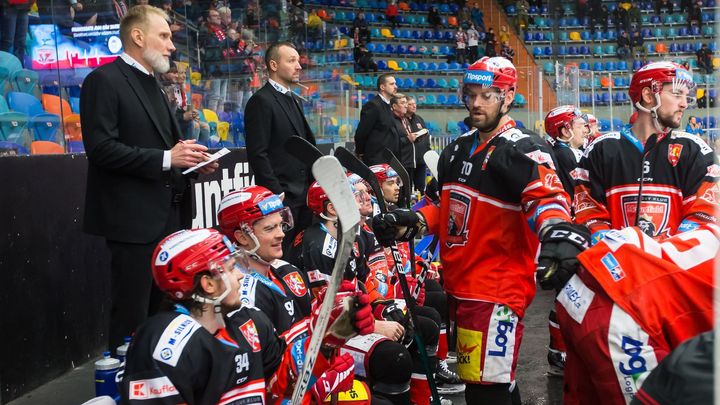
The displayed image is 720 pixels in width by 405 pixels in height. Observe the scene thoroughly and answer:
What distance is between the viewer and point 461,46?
19.3m

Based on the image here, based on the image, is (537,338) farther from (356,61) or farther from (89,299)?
(356,61)

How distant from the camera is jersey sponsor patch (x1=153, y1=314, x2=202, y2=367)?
223 centimetres

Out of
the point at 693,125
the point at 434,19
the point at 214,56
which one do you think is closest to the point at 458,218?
the point at 214,56

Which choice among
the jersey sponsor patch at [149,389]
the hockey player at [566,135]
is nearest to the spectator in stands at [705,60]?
the hockey player at [566,135]

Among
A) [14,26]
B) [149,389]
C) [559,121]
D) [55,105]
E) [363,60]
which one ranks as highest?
[363,60]

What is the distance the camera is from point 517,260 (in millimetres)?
3271

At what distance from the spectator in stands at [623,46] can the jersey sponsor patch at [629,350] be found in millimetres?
15059

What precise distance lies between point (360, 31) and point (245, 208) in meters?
16.1

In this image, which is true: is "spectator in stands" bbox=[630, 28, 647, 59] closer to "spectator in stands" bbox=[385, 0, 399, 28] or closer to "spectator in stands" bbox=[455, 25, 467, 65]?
"spectator in stands" bbox=[455, 25, 467, 65]

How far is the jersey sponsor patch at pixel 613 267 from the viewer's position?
2043 mm

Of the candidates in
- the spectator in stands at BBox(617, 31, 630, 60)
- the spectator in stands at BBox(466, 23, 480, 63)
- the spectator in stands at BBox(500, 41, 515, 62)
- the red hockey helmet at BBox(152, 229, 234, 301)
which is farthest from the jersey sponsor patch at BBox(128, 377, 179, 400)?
the spectator in stands at BBox(466, 23, 480, 63)

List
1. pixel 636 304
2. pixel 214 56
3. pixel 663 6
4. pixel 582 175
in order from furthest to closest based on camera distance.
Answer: pixel 663 6 < pixel 214 56 < pixel 582 175 < pixel 636 304

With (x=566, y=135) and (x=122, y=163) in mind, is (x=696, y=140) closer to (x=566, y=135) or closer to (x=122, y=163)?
(x=122, y=163)

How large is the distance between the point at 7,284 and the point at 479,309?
2.05 meters
